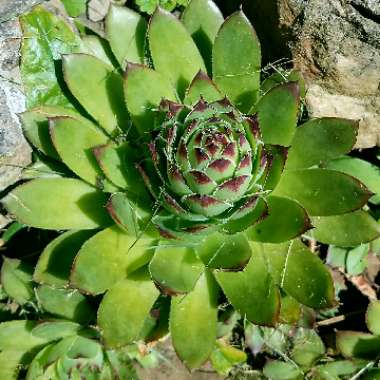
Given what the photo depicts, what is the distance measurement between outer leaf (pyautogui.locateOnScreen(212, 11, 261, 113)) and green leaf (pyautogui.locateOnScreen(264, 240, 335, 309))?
1.72 ft

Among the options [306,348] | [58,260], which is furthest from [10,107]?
[306,348]

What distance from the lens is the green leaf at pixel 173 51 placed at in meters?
2.15

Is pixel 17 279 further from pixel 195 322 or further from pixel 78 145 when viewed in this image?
pixel 195 322

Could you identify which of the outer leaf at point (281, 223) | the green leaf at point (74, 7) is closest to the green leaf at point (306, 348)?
the outer leaf at point (281, 223)

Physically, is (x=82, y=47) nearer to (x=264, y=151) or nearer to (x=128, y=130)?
(x=128, y=130)

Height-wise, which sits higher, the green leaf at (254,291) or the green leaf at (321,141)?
the green leaf at (321,141)

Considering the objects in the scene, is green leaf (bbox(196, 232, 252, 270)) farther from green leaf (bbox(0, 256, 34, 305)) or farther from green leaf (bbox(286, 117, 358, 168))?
green leaf (bbox(0, 256, 34, 305))

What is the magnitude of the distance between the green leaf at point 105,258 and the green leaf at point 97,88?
0.42 m

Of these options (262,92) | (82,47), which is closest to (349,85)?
(262,92)

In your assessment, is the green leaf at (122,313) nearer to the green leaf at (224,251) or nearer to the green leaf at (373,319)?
the green leaf at (224,251)

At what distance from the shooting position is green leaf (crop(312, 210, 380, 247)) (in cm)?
204

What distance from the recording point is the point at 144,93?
6.88ft

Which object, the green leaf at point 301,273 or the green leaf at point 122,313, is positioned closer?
the green leaf at point 301,273

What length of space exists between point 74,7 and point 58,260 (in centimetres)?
115
